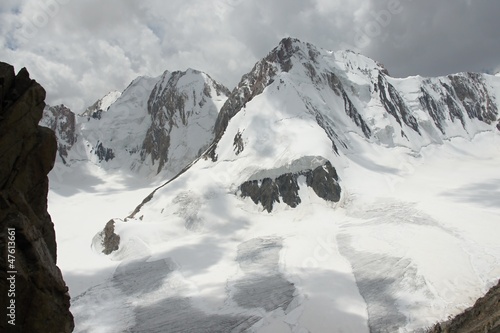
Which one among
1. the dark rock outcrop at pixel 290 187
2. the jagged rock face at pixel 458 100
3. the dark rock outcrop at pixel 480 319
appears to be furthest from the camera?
the jagged rock face at pixel 458 100

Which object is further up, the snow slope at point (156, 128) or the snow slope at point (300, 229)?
the snow slope at point (156, 128)

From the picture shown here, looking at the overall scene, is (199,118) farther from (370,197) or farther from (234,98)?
(370,197)

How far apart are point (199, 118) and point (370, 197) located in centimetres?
9374

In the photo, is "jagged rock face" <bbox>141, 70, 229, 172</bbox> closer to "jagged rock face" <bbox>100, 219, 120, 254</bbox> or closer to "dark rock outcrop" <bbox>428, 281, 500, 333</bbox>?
"jagged rock face" <bbox>100, 219, 120, 254</bbox>

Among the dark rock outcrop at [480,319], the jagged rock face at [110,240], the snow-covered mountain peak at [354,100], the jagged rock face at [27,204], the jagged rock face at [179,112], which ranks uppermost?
the jagged rock face at [179,112]

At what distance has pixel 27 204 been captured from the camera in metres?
15.6

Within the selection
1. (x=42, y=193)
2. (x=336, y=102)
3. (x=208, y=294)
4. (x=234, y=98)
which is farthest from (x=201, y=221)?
(x=234, y=98)

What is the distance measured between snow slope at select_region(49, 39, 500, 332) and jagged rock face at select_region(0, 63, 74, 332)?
60.5ft

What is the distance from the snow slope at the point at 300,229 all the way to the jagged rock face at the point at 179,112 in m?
34.2

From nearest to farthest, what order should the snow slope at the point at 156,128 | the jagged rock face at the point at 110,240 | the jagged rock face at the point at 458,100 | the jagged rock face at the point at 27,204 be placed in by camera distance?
the jagged rock face at the point at 27,204
the jagged rock face at the point at 110,240
the jagged rock face at the point at 458,100
the snow slope at the point at 156,128

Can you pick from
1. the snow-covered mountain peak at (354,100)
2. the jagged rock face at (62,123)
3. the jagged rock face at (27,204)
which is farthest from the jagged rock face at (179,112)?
the jagged rock face at (27,204)

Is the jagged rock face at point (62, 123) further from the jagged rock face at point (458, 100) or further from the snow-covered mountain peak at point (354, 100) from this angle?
the jagged rock face at point (458, 100)

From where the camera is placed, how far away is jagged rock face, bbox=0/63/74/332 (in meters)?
13.9

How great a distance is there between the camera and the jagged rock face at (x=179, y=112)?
479 feet
